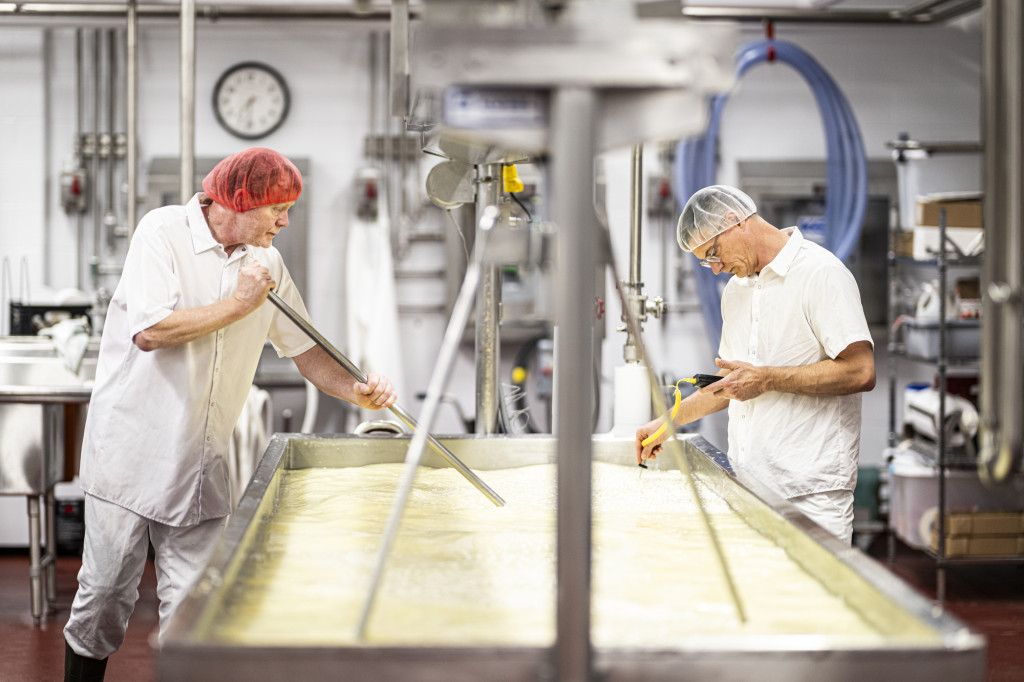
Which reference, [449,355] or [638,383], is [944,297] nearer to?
[638,383]

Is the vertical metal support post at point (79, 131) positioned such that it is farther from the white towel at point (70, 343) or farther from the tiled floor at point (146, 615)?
the tiled floor at point (146, 615)

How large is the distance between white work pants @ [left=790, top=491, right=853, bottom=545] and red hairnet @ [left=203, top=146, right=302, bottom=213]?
53.5 inches

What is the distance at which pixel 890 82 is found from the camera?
4.74m

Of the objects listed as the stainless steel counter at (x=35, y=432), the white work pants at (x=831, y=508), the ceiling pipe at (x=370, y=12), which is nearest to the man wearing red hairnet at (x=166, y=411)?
the white work pants at (x=831, y=508)

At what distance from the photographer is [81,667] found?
2170mm

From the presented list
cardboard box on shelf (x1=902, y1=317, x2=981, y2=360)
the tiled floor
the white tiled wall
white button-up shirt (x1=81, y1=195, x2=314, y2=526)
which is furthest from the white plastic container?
white button-up shirt (x1=81, y1=195, x2=314, y2=526)

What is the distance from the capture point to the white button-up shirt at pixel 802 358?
221 cm

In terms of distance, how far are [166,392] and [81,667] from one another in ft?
2.09

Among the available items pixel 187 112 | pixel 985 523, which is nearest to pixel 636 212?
pixel 187 112

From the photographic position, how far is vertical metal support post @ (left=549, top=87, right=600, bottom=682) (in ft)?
3.43

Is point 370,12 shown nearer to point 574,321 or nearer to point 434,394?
point 434,394

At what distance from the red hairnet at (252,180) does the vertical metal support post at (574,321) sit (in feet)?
4.05

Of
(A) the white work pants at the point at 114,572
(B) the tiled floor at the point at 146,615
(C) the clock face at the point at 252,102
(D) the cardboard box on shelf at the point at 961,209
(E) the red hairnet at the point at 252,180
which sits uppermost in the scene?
(C) the clock face at the point at 252,102

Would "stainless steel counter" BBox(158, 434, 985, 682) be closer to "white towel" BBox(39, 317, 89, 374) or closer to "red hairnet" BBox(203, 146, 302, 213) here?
"red hairnet" BBox(203, 146, 302, 213)
